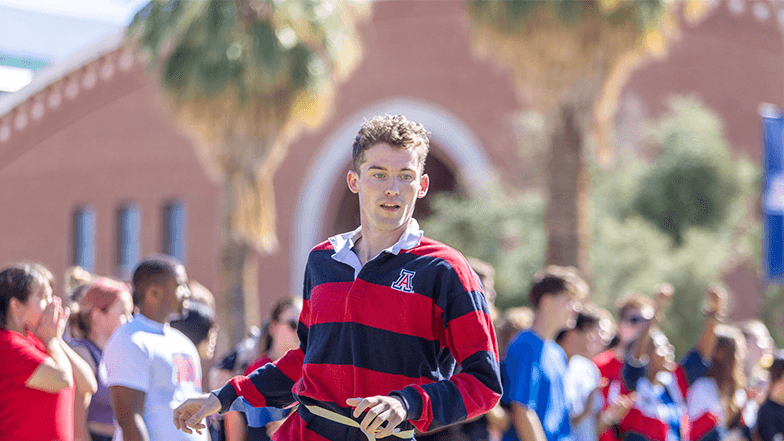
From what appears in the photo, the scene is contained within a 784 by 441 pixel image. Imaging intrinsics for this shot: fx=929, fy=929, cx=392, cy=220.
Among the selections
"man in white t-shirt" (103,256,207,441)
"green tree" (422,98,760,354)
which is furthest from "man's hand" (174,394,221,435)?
"green tree" (422,98,760,354)

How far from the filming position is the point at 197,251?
21.5 meters

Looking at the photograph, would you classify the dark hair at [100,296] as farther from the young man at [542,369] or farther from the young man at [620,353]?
the young man at [620,353]

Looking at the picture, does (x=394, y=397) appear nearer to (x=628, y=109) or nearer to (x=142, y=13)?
(x=142, y=13)

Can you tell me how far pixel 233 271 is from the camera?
14.4 m

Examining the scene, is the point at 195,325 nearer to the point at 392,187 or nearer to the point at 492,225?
the point at 392,187

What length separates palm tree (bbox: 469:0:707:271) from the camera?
12.6 meters

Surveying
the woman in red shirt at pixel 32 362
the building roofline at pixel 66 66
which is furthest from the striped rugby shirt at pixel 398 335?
the building roofline at pixel 66 66

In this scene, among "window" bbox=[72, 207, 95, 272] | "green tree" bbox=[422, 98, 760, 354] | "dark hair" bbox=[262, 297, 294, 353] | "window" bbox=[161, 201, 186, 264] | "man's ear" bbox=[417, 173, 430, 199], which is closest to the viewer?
"man's ear" bbox=[417, 173, 430, 199]

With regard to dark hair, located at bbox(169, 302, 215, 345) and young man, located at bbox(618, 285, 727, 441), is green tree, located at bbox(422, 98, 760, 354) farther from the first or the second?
dark hair, located at bbox(169, 302, 215, 345)

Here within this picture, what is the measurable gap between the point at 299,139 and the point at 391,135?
1852cm

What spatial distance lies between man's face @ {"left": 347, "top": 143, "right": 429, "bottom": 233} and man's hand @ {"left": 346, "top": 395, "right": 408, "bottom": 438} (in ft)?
1.91

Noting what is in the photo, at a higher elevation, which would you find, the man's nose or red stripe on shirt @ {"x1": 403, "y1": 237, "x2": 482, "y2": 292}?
the man's nose

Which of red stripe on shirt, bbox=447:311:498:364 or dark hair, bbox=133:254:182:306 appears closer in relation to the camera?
red stripe on shirt, bbox=447:311:498:364

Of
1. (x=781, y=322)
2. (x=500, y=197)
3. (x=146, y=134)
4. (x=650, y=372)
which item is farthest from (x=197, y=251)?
(x=650, y=372)
